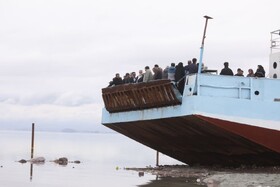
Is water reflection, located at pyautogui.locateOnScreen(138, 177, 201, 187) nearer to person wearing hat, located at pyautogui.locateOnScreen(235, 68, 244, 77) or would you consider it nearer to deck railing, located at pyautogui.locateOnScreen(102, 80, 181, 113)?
deck railing, located at pyautogui.locateOnScreen(102, 80, 181, 113)

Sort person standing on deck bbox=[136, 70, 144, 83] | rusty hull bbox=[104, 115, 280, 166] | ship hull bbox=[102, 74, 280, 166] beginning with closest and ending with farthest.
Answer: ship hull bbox=[102, 74, 280, 166] < rusty hull bbox=[104, 115, 280, 166] < person standing on deck bbox=[136, 70, 144, 83]

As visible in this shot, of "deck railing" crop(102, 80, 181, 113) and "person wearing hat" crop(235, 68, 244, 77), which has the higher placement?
"person wearing hat" crop(235, 68, 244, 77)

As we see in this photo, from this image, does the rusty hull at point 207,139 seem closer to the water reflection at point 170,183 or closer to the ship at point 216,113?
the ship at point 216,113

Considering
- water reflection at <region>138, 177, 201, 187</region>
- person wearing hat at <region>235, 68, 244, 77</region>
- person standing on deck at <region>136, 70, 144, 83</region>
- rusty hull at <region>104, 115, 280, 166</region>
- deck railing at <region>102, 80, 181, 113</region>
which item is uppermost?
person wearing hat at <region>235, 68, 244, 77</region>

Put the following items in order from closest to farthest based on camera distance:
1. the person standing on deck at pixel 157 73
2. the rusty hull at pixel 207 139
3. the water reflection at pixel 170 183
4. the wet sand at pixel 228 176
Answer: the wet sand at pixel 228 176, the water reflection at pixel 170 183, the rusty hull at pixel 207 139, the person standing on deck at pixel 157 73

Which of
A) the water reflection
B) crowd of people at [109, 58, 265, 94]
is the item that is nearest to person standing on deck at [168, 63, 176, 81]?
crowd of people at [109, 58, 265, 94]

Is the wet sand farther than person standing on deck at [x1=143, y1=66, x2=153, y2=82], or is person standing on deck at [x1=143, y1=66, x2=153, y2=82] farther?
person standing on deck at [x1=143, y1=66, x2=153, y2=82]

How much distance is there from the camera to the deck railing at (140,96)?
21.1 metres

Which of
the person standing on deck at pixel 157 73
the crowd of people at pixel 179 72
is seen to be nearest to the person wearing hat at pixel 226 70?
the crowd of people at pixel 179 72

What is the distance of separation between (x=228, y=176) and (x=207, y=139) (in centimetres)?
332

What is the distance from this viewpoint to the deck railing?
21.1 meters

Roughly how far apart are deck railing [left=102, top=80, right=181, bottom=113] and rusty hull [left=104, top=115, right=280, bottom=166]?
1.93ft

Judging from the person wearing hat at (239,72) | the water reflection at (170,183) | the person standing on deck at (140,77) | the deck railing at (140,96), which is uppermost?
the person wearing hat at (239,72)

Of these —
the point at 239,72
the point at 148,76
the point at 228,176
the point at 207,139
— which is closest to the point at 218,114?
the point at 207,139
